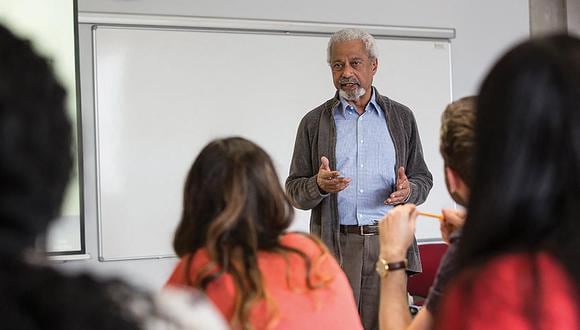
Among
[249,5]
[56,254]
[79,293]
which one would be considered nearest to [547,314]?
[79,293]

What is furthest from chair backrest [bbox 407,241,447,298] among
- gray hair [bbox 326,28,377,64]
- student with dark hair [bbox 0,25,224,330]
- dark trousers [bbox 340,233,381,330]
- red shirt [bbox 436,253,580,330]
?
student with dark hair [bbox 0,25,224,330]

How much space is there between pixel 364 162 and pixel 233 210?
5.20 feet

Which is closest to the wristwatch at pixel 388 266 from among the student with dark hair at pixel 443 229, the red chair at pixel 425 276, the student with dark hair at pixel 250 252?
the student with dark hair at pixel 443 229

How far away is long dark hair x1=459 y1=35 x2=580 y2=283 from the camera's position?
0.93 metres

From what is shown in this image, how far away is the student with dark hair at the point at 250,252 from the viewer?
5.05 ft

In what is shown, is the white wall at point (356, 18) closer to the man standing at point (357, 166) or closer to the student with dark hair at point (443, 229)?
the man standing at point (357, 166)

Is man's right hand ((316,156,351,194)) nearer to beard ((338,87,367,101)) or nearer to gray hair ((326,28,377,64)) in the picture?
beard ((338,87,367,101))

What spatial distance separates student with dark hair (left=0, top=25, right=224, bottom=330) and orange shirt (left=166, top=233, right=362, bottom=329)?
30.8 inches

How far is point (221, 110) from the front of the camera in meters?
4.17

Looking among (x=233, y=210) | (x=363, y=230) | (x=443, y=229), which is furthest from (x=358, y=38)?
(x=233, y=210)

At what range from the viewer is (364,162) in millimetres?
3139

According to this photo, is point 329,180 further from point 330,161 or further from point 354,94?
point 354,94

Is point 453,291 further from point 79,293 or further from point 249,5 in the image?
point 249,5

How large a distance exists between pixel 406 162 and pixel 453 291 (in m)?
2.23
